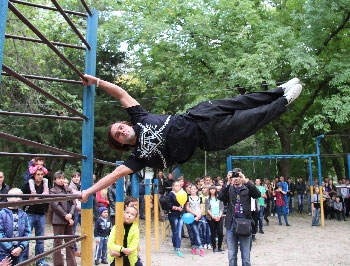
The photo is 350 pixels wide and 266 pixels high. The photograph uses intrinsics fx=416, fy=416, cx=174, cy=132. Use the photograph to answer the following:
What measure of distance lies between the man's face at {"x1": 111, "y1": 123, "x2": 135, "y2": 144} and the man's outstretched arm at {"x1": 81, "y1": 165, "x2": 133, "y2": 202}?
214 millimetres

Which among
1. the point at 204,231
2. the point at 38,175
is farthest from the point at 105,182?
the point at 204,231

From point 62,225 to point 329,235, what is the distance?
26.3 ft

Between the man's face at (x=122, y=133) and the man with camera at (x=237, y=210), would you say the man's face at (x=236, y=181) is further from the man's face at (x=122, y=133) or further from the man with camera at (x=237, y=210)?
the man's face at (x=122, y=133)

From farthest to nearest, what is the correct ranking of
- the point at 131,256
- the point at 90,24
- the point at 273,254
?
the point at 273,254
the point at 131,256
the point at 90,24

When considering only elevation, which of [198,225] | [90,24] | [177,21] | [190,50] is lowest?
[198,225]

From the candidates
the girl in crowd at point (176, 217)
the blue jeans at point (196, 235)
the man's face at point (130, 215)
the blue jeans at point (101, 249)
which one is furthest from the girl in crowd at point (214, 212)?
the man's face at point (130, 215)

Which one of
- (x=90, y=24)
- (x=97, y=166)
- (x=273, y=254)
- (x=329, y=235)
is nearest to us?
(x=90, y=24)

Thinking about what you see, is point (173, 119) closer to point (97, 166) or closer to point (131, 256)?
point (131, 256)

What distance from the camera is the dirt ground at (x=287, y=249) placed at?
8031 millimetres

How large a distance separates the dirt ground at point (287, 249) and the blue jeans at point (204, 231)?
0.29 meters

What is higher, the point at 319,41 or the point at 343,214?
the point at 319,41

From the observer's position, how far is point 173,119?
3.02 meters

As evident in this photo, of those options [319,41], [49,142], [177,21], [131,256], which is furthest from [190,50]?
[131,256]

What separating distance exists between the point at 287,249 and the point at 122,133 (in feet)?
24.7
